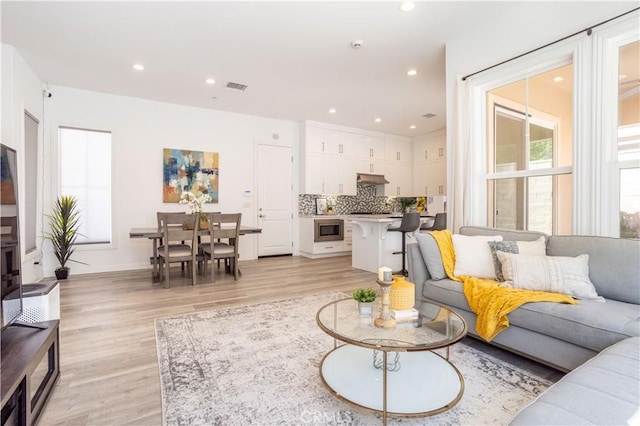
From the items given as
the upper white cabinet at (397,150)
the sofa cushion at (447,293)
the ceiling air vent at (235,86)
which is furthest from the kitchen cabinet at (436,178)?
the sofa cushion at (447,293)

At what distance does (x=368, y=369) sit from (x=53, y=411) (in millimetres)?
1679

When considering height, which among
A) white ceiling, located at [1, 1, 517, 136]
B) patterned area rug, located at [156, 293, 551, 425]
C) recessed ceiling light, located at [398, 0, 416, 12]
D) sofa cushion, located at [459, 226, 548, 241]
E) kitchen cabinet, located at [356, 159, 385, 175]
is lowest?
patterned area rug, located at [156, 293, 551, 425]

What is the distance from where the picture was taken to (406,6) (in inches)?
110

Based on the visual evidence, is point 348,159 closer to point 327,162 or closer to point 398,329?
point 327,162

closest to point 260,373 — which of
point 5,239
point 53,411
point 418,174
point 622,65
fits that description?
point 53,411

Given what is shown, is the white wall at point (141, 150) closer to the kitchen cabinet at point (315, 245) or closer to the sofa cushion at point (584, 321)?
the kitchen cabinet at point (315, 245)

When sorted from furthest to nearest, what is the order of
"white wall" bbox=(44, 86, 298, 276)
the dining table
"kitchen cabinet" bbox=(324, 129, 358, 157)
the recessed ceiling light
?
"kitchen cabinet" bbox=(324, 129, 358, 157)
"white wall" bbox=(44, 86, 298, 276)
the dining table
the recessed ceiling light

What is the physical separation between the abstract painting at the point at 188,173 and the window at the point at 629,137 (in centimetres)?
550

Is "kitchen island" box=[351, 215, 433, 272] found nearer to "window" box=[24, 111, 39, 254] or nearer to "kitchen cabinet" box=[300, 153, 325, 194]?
"kitchen cabinet" box=[300, 153, 325, 194]

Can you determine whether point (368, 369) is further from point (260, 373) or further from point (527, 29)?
point (527, 29)

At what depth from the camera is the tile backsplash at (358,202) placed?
7066mm

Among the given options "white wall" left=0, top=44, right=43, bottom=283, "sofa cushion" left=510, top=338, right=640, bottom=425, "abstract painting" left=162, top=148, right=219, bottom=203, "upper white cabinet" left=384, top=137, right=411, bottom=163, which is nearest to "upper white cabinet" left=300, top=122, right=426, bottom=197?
"upper white cabinet" left=384, top=137, right=411, bottom=163

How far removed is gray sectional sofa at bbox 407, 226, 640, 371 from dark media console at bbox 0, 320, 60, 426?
8.36ft

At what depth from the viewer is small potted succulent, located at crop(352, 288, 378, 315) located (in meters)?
1.86
